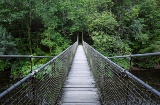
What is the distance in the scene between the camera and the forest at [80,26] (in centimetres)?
1448

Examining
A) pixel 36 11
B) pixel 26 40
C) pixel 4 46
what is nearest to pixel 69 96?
pixel 4 46

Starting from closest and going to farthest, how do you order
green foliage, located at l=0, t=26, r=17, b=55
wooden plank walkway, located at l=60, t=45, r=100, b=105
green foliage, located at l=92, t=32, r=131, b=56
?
wooden plank walkway, located at l=60, t=45, r=100, b=105
green foliage, located at l=92, t=32, r=131, b=56
green foliage, located at l=0, t=26, r=17, b=55

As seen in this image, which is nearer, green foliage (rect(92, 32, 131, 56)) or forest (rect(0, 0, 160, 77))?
green foliage (rect(92, 32, 131, 56))

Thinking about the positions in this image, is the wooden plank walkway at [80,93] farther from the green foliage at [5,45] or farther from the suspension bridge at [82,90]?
the green foliage at [5,45]

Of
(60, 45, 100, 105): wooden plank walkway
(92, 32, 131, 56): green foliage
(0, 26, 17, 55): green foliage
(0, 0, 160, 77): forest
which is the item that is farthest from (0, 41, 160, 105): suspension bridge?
(0, 26, 17, 55): green foliage

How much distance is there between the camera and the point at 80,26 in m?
21.3

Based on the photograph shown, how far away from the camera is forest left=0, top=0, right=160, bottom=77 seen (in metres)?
14.5

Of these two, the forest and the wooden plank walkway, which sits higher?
the forest

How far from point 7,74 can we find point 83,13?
8924 mm

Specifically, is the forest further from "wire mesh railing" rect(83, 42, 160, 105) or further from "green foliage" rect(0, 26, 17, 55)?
"wire mesh railing" rect(83, 42, 160, 105)

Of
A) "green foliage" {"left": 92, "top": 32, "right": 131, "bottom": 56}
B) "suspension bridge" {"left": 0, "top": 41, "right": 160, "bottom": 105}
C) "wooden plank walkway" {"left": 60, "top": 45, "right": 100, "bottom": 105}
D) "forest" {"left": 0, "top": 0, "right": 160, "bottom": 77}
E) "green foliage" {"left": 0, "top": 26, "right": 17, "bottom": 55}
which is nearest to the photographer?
"suspension bridge" {"left": 0, "top": 41, "right": 160, "bottom": 105}

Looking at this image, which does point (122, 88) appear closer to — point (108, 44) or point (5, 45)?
point (108, 44)

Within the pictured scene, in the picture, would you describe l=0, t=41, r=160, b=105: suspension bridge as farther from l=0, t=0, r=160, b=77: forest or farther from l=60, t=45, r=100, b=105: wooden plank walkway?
l=0, t=0, r=160, b=77: forest

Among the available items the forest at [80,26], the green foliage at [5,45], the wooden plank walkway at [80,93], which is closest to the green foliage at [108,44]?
the forest at [80,26]
